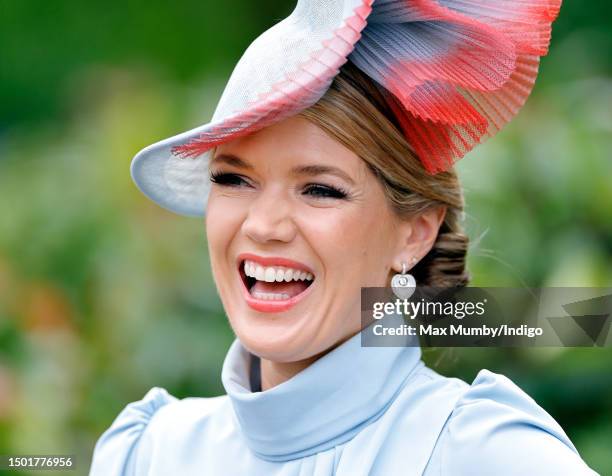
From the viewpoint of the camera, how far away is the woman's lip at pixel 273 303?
77.2 inches

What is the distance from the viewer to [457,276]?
89.2 inches

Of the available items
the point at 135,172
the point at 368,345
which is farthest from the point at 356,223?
the point at 135,172

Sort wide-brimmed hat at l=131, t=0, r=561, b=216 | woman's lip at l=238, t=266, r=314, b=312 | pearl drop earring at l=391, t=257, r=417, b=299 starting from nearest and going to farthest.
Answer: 1. wide-brimmed hat at l=131, t=0, r=561, b=216
2. woman's lip at l=238, t=266, r=314, b=312
3. pearl drop earring at l=391, t=257, r=417, b=299

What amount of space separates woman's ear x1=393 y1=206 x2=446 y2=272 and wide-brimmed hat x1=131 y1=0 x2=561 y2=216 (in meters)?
0.14

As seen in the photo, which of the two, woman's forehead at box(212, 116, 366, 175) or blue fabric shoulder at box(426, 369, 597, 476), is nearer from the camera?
blue fabric shoulder at box(426, 369, 597, 476)

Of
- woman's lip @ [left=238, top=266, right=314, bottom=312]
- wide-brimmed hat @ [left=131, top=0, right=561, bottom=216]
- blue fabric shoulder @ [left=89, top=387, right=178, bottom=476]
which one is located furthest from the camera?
blue fabric shoulder @ [left=89, top=387, right=178, bottom=476]

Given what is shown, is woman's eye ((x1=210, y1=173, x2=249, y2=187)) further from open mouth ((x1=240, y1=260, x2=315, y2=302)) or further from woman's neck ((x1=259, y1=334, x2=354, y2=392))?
woman's neck ((x1=259, y1=334, x2=354, y2=392))

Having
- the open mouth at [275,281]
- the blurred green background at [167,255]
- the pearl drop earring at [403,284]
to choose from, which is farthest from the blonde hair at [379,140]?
the blurred green background at [167,255]

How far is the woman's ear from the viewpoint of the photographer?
209cm

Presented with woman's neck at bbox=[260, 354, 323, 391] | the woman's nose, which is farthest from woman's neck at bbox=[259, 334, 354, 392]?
the woman's nose

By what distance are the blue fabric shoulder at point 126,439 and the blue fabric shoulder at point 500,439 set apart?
0.73m

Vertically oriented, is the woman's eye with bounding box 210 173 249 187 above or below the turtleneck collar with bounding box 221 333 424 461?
above

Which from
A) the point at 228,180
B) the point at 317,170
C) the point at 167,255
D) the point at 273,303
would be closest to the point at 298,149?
the point at 317,170

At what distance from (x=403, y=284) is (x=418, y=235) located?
0.11 m
